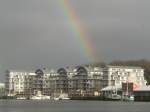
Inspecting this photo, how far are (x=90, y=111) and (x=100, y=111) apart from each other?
201 centimetres

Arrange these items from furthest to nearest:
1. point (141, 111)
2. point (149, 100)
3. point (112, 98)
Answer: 1. point (112, 98)
2. point (149, 100)
3. point (141, 111)

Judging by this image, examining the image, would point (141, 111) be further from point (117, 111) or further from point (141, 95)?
point (141, 95)

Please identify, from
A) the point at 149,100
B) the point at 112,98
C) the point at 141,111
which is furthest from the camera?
the point at 112,98

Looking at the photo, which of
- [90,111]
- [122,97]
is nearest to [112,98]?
[122,97]

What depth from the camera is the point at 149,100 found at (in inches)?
7151

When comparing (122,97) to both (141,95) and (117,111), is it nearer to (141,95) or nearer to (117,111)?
(141,95)

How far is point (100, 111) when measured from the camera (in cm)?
9819

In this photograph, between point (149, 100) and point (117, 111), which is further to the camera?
point (149, 100)

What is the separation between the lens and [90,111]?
9875 cm

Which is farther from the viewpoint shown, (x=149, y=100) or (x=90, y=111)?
(x=149, y=100)

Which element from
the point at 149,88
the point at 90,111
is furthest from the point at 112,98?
the point at 90,111

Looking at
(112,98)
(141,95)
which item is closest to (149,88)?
(141,95)

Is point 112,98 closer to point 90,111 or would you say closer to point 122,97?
point 122,97

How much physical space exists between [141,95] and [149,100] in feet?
18.5
